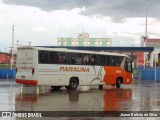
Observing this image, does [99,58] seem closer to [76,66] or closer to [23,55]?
[76,66]

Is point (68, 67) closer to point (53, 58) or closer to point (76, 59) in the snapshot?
point (76, 59)

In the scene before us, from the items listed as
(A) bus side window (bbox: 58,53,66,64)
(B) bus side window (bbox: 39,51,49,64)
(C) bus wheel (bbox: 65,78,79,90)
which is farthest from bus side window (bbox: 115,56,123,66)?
(B) bus side window (bbox: 39,51,49,64)

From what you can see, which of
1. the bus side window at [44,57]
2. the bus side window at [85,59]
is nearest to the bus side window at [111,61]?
the bus side window at [85,59]

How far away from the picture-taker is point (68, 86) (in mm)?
26234

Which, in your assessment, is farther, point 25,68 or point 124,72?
point 124,72

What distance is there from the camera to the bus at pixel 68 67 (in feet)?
77.6

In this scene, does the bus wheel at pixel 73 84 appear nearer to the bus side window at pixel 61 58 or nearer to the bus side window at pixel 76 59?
the bus side window at pixel 76 59

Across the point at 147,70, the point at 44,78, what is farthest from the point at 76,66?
the point at 147,70

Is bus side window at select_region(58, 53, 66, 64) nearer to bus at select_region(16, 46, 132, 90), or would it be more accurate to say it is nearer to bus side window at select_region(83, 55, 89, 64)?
bus at select_region(16, 46, 132, 90)

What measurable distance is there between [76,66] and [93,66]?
2.01 m

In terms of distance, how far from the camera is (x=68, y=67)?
25.9 meters

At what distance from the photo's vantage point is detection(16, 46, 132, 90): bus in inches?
931

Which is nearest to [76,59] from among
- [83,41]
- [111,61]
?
[111,61]

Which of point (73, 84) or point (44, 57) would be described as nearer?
point (44, 57)
